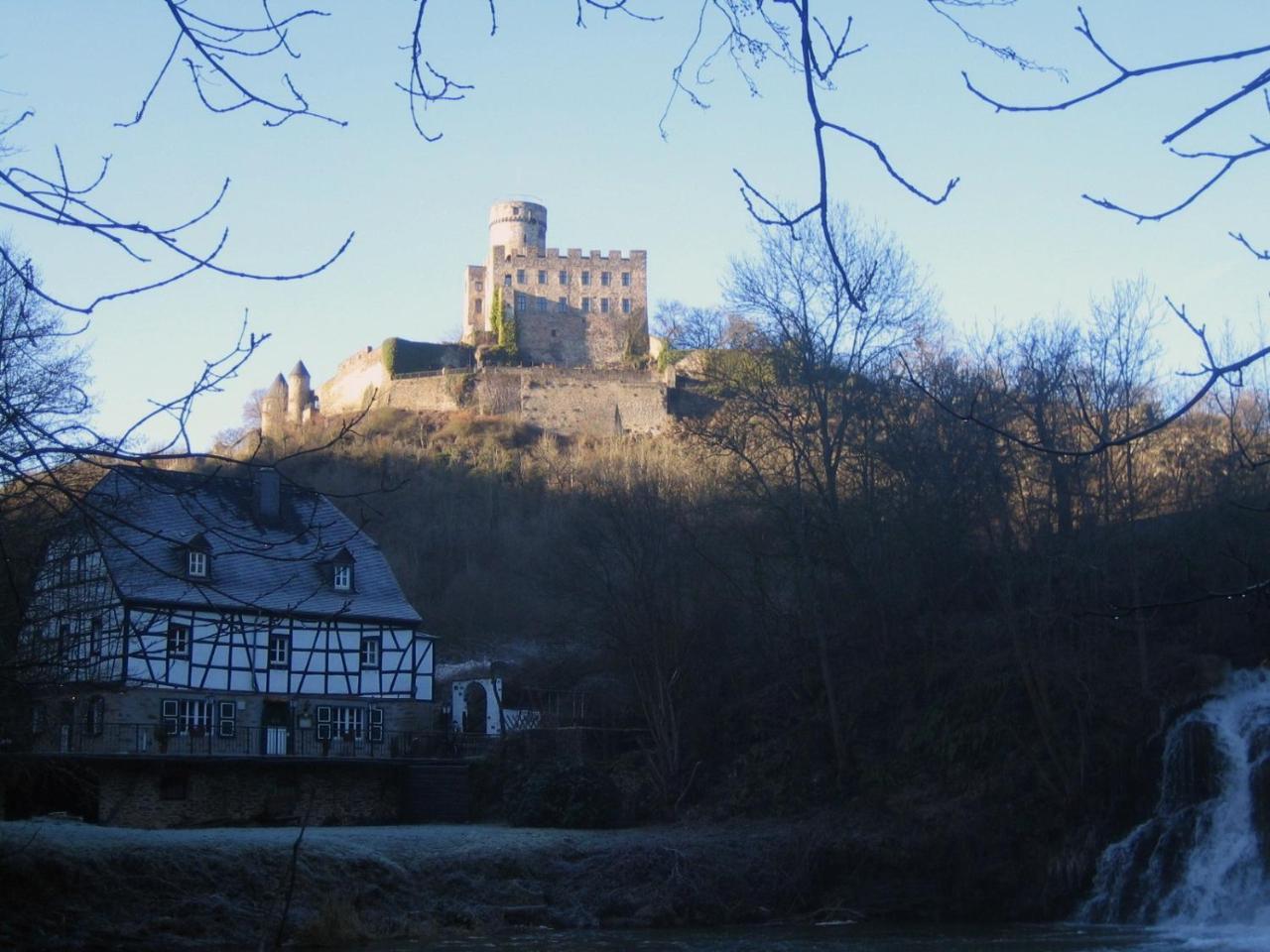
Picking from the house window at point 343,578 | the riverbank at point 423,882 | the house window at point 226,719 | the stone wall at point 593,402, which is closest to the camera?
the riverbank at point 423,882

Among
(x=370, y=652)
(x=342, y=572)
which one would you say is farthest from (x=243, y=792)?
(x=342, y=572)

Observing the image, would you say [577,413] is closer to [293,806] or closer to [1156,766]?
[293,806]

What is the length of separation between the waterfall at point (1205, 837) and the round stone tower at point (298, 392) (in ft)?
195

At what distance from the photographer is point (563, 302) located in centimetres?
8175

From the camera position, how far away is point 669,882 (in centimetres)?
2214

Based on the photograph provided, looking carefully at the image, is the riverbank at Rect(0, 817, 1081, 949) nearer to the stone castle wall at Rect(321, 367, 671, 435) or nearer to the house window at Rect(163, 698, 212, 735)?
the house window at Rect(163, 698, 212, 735)

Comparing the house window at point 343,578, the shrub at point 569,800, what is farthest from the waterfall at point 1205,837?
the house window at point 343,578

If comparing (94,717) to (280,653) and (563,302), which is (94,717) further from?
(563,302)

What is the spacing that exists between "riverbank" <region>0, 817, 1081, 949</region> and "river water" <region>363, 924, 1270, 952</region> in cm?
103

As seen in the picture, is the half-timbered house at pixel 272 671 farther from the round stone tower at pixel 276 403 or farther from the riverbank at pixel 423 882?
the round stone tower at pixel 276 403

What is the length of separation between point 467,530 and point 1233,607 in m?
33.5

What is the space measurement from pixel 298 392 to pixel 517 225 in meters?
18.8

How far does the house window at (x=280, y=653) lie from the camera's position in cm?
3075

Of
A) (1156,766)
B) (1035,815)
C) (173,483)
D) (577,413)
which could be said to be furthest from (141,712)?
(577,413)
